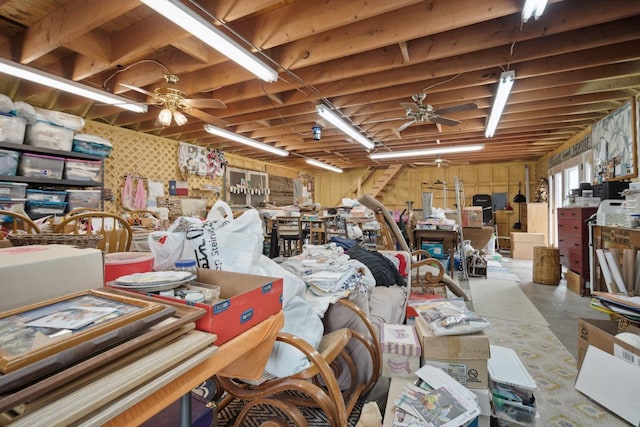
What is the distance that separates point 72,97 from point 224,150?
373cm

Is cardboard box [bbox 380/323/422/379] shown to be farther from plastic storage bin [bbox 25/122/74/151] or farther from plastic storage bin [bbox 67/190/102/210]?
plastic storage bin [bbox 25/122/74/151]

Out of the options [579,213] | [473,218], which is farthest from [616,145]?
[473,218]

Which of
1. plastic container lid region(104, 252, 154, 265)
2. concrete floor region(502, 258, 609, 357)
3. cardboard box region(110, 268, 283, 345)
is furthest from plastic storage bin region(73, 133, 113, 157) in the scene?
concrete floor region(502, 258, 609, 357)

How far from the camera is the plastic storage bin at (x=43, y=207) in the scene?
403 centimetres

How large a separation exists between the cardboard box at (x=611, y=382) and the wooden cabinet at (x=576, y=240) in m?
2.76

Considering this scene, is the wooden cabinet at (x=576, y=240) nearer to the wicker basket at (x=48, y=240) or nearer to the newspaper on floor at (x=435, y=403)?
the newspaper on floor at (x=435, y=403)

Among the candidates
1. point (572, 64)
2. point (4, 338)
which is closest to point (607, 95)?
point (572, 64)

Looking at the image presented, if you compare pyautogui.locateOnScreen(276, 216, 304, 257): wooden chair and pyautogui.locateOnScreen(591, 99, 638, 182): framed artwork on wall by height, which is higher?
pyautogui.locateOnScreen(591, 99, 638, 182): framed artwork on wall

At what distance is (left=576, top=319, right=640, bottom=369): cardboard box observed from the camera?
1.79m

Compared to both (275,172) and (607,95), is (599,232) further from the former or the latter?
(275,172)

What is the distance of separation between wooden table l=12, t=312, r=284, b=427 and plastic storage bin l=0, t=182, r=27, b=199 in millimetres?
4896

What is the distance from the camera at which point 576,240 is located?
428cm

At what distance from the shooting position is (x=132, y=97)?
4289mm

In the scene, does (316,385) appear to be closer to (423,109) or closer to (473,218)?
(423,109)
